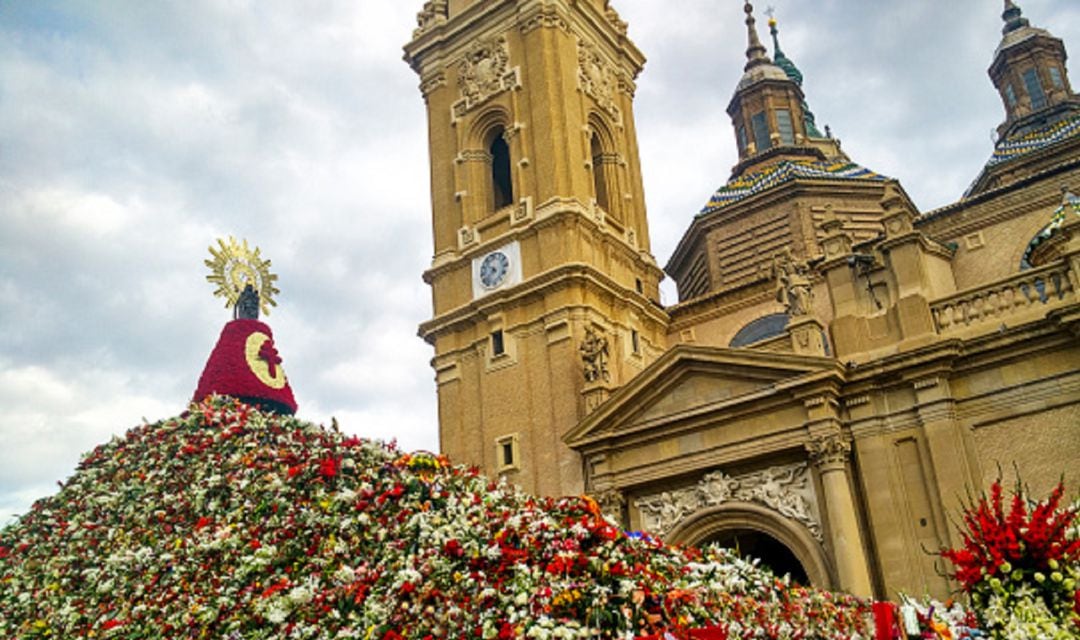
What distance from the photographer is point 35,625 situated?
1050cm

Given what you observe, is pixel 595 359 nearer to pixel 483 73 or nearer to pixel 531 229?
pixel 531 229

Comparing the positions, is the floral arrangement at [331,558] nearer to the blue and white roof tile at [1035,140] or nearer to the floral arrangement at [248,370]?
the floral arrangement at [248,370]

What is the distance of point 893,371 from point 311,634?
14.0 m

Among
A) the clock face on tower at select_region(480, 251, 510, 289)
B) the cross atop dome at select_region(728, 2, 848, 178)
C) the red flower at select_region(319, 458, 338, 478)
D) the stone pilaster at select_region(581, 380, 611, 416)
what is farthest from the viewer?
the cross atop dome at select_region(728, 2, 848, 178)

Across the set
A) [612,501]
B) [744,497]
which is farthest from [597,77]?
[744,497]

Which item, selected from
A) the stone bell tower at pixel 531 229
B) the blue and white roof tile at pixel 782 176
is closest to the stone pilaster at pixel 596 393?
the stone bell tower at pixel 531 229

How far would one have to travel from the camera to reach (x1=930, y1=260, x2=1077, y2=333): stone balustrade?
18.0 metres

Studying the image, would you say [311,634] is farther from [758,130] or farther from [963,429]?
[758,130]

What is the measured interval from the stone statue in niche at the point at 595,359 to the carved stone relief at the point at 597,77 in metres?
9.46

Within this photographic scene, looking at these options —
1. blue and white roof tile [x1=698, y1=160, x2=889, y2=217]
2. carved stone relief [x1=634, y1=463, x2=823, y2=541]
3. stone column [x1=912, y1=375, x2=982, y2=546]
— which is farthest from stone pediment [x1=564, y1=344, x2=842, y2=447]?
blue and white roof tile [x1=698, y1=160, x2=889, y2=217]

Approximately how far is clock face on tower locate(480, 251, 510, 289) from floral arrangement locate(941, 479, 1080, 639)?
19.6m

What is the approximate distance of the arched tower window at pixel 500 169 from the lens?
98.4ft

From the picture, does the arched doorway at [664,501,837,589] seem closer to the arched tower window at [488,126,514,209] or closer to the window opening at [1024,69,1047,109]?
the arched tower window at [488,126,514,209]

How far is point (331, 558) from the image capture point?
8.91m
